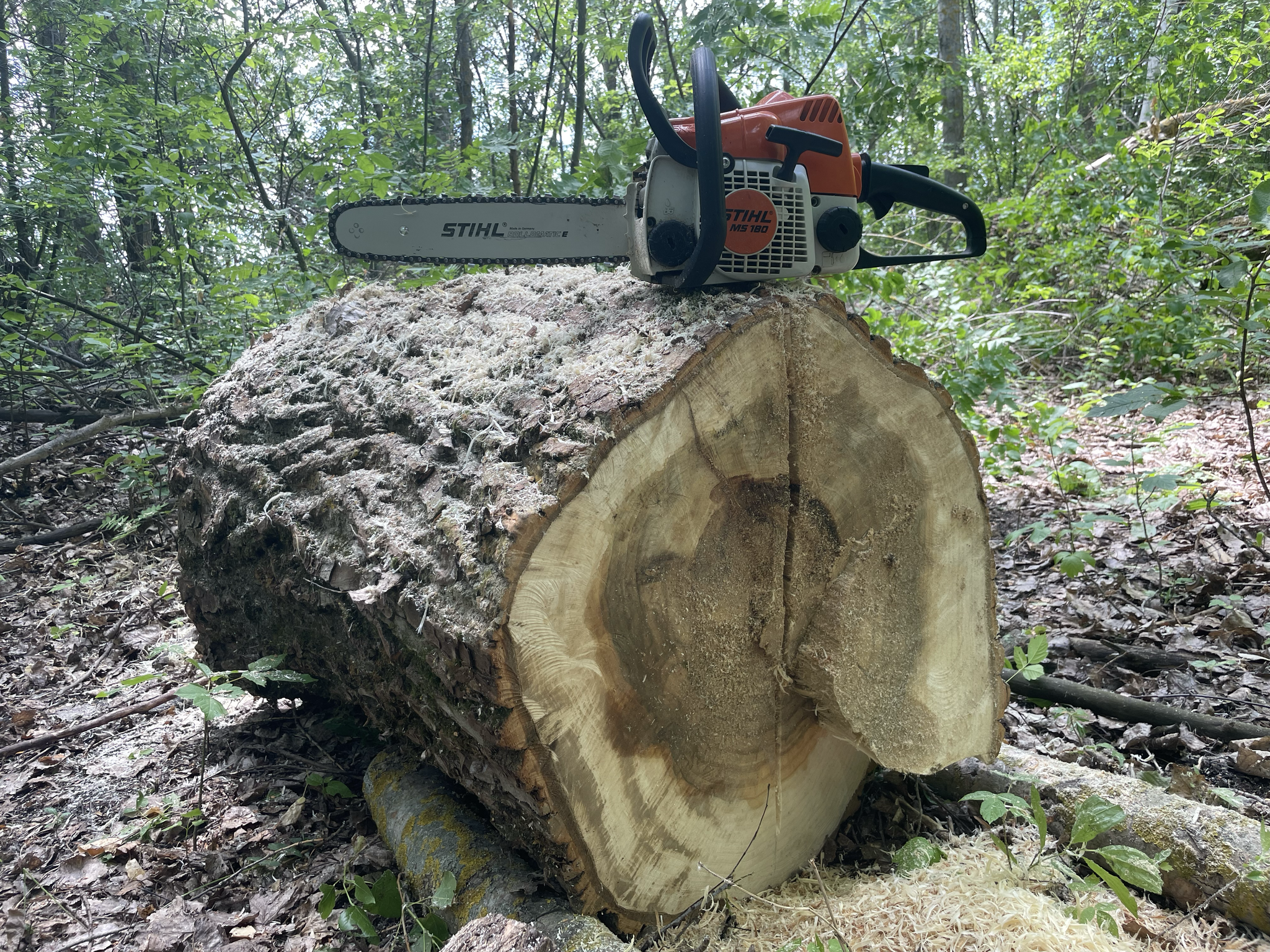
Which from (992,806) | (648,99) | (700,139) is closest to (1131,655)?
(992,806)

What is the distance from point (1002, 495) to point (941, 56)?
19.5ft

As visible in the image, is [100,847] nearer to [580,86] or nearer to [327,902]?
[327,902]

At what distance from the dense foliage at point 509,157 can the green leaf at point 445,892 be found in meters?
2.62

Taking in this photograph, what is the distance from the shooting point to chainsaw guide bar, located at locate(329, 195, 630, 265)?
1.72m

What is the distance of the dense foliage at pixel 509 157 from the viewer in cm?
402

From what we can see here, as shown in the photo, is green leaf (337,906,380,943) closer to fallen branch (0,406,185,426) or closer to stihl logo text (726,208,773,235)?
stihl logo text (726,208,773,235)

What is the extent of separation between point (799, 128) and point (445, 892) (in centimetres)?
173

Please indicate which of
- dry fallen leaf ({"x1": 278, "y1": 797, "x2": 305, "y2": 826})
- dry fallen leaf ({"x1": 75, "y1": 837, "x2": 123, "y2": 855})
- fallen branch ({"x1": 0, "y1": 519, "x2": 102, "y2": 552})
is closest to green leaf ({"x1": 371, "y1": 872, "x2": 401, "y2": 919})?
dry fallen leaf ({"x1": 278, "y1": 797, "x2": 305, "y2": 826})

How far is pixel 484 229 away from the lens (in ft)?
5.78

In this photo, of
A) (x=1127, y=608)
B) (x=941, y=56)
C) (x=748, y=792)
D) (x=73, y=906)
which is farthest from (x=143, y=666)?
(x=941, y=56)

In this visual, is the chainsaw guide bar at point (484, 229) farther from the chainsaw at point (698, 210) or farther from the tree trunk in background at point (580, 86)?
the tree trunk in background at point (580, 86)

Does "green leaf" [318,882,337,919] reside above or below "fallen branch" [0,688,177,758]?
below

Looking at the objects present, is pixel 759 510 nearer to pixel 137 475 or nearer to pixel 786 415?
pixel 786 415

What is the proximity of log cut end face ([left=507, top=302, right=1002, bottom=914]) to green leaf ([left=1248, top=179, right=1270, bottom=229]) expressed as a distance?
36.3 inches
